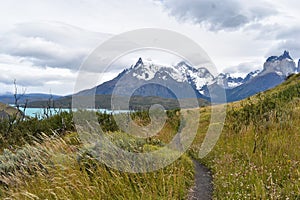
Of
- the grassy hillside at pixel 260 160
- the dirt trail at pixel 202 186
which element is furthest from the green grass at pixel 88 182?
the grassy hillside at pixel 260 160

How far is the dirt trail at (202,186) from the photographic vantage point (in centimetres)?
740

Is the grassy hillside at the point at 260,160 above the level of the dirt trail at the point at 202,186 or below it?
above

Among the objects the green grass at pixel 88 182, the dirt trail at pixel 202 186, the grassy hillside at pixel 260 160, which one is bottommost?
the dirt trail at pixel 202 186

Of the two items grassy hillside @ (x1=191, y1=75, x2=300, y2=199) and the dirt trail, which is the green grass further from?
grassy hillside @ (x1=191, y1=75, x2=300, y2=199)

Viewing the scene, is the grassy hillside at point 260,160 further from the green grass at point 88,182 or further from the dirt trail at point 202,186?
the green grass at point 88,182

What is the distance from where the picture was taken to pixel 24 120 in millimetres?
18422

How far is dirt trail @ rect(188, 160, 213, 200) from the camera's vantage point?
7403 millimetres

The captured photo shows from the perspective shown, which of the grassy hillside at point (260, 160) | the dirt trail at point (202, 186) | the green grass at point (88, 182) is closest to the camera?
the green grass at point (88, 182)

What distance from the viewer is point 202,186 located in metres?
8.30

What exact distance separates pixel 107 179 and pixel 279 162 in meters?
4.11

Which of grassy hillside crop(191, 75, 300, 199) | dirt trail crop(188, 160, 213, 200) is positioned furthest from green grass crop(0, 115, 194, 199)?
grassy hillside crop(191, 75, 300, 199)

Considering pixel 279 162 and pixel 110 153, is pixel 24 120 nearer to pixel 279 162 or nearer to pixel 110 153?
pixel 110 153

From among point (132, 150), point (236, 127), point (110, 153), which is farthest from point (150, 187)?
point (236, 127)

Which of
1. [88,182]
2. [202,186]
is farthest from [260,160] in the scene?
[88,182]
